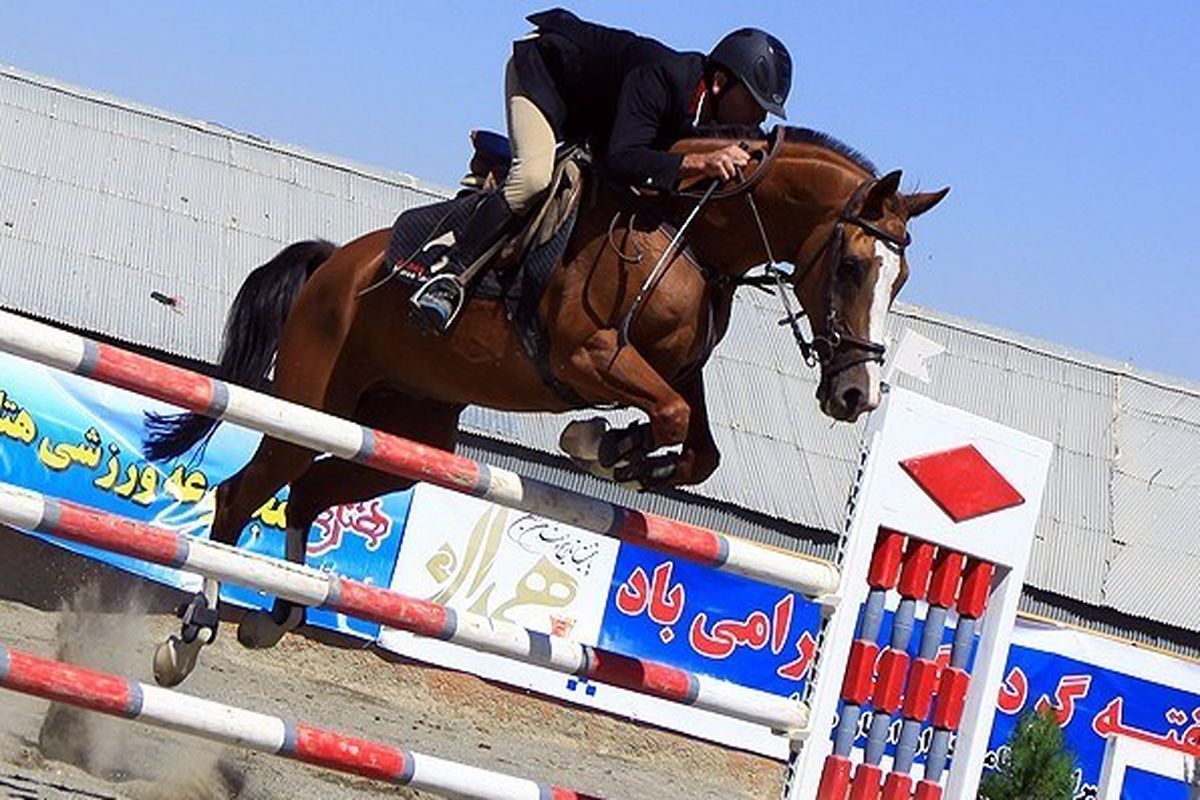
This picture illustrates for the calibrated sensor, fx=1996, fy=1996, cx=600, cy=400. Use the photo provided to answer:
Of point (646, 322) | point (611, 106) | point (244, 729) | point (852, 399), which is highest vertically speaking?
point (611, 106)

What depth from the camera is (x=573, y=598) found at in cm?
1180

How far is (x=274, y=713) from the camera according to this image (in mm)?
8383

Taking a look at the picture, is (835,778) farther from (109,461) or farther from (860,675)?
(109,461)

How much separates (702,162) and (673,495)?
363 inches

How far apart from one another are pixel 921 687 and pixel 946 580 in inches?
10.4

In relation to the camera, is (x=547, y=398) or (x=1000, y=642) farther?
(x=547, y=398)

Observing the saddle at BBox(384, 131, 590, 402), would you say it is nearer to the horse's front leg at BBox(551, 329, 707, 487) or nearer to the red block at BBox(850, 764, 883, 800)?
the horse's front leg at BBox(551, 329, 707, 487)

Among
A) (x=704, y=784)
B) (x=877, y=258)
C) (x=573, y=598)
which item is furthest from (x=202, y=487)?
(x=877, y=258)

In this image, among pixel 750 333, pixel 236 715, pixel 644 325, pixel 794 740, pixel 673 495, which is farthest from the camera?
pixel 750 333

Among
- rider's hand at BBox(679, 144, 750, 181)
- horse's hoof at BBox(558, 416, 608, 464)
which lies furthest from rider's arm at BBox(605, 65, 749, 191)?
horse's hoof at BBox(558, 416, 608, 464)

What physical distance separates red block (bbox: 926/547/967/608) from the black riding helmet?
4.26ft

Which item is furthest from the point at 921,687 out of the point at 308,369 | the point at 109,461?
the point at 109,461

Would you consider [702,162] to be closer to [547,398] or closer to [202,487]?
[547,398]

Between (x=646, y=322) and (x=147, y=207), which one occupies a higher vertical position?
(x=147, y=207)
